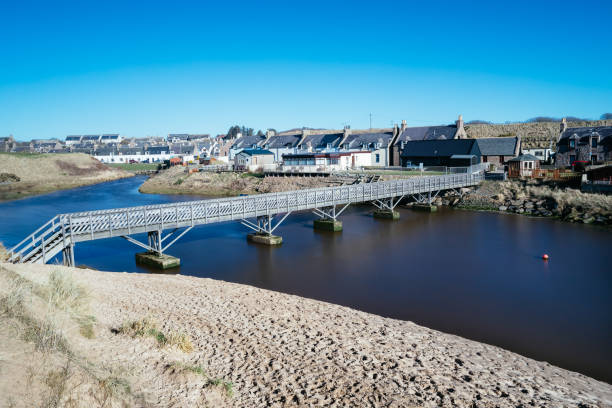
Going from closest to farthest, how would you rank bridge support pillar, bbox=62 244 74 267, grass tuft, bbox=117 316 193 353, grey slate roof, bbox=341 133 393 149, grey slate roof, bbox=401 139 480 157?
grass tuft, bbox=117 316 193 353 < bridge support pillar, bbox=62 244 74 267 < grey slate roof, bbox=401 139 480 157 < grey slate roof, bbox=341 133 393 149

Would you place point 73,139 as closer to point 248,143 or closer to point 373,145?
point 248,143

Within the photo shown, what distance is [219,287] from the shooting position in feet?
56.2

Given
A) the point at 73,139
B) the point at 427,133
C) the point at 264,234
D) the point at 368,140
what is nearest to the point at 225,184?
the point at 368,140

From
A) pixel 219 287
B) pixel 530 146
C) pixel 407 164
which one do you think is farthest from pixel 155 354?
pixel 530 146

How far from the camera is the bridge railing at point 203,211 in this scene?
20312 mm

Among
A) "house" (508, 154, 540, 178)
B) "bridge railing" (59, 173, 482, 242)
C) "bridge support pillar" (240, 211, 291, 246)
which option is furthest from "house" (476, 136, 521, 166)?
"bridge support pillar" (240, 211, 291, 246)

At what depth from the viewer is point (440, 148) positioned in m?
58.0

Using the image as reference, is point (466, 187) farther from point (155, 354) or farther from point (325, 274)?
point (155, 354)

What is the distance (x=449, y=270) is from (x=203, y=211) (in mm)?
13670

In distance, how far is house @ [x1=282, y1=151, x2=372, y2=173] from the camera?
56125 mm

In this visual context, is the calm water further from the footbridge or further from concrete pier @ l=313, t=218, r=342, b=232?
the footbridge

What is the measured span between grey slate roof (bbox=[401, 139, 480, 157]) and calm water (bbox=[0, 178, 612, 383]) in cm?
2090

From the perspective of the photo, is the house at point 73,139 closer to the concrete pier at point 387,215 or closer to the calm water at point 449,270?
the calm water at point 449,270

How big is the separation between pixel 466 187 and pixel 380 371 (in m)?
40.2
